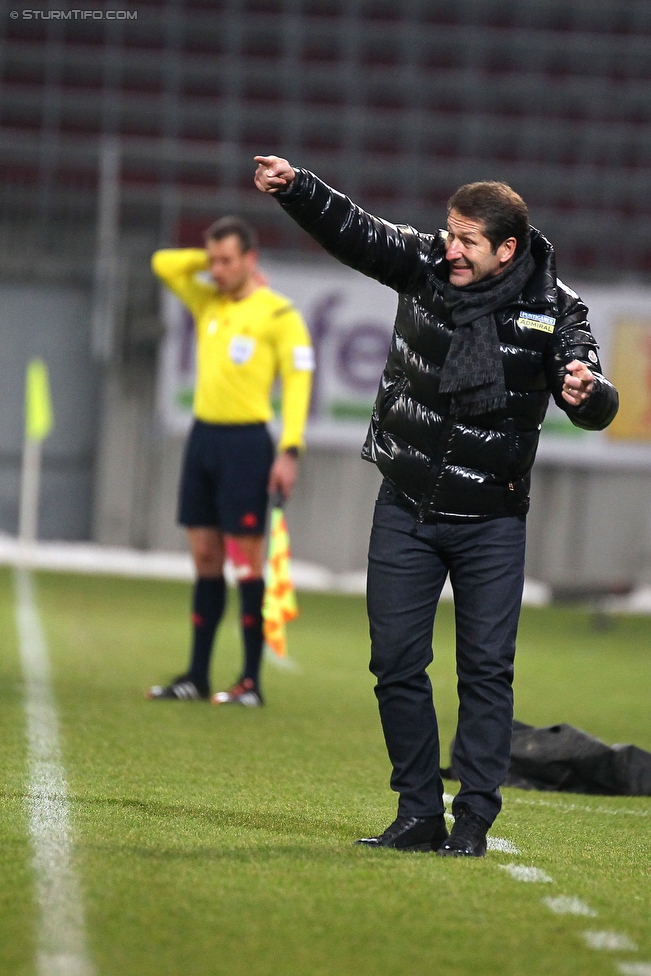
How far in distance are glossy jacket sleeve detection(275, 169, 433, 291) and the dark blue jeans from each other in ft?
→ 1.93

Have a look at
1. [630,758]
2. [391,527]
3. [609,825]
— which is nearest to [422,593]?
[391,527]

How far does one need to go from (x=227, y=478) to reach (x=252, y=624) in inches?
25.8

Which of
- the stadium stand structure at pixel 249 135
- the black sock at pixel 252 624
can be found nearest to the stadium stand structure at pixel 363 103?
the stadium stand structure at pixel 249 135

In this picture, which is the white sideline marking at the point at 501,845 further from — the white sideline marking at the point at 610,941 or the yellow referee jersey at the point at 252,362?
the yellow referee jersey at the point at 252,362

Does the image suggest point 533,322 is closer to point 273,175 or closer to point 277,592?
point 273,175

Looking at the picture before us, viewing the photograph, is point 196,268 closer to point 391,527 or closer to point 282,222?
point 391,527

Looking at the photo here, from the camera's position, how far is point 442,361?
11.8 ft

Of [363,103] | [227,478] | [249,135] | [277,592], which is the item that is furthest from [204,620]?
[363,103]

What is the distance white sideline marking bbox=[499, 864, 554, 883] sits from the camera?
3324 millimetres

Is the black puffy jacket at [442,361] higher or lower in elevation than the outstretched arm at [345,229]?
lower

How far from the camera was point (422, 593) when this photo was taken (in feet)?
12.0

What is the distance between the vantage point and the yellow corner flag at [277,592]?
22.2 feet

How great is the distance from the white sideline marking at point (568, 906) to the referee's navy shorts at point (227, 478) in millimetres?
3341

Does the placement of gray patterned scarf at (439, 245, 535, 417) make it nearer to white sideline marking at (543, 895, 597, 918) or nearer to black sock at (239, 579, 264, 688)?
white sideline marking at (543, 895, 597, 918)
